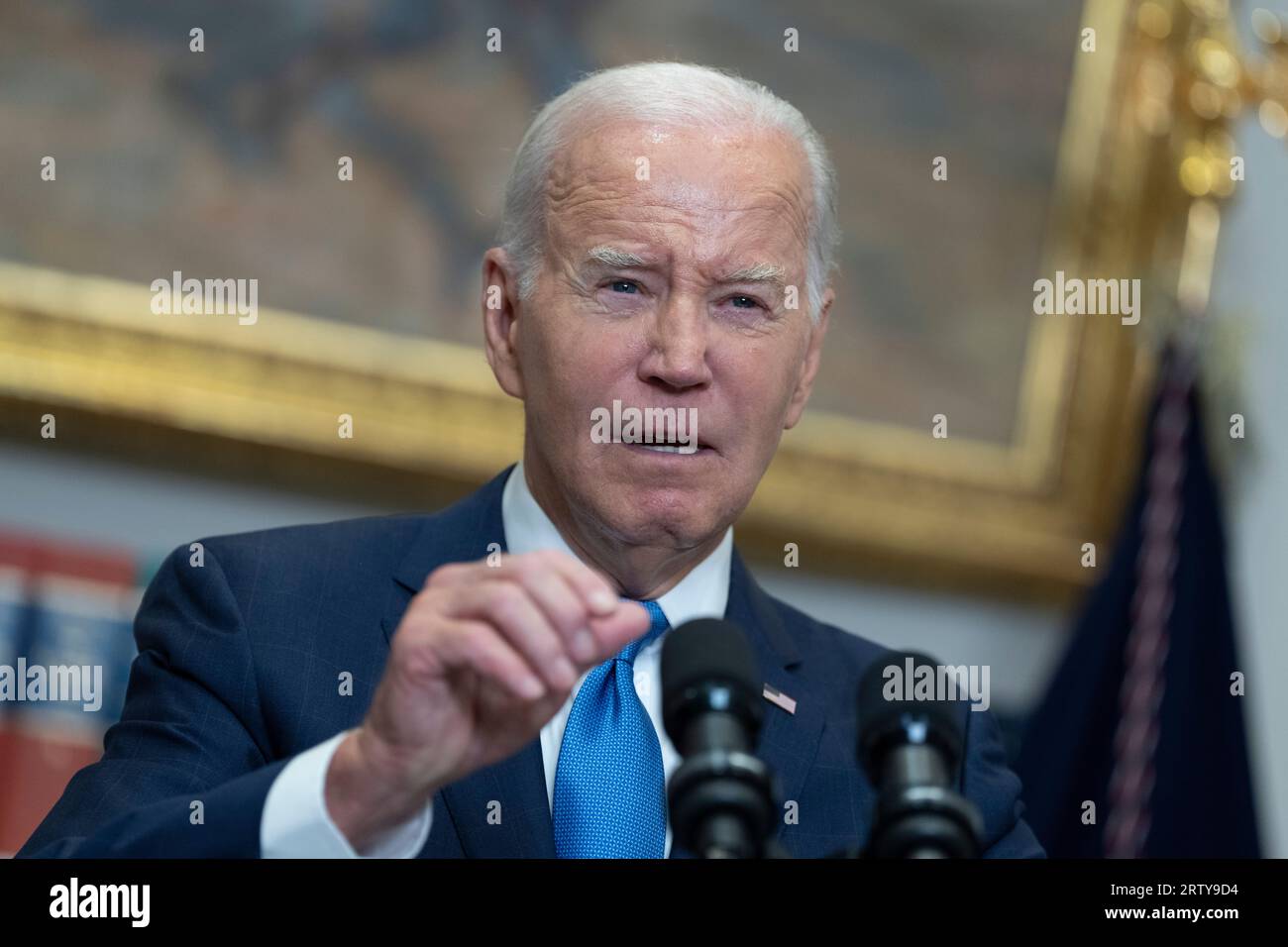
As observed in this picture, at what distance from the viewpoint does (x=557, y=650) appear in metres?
1.59

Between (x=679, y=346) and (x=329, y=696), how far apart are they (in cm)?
71

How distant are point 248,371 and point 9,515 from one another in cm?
70

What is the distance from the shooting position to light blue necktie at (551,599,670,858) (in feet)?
7.99

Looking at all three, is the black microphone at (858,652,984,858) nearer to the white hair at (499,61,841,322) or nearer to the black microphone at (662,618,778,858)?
the black microphone at (662,618,778,858)

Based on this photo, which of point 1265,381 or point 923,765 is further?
point 1265,381

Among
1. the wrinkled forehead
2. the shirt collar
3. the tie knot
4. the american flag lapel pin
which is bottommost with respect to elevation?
the american flag lapel pin

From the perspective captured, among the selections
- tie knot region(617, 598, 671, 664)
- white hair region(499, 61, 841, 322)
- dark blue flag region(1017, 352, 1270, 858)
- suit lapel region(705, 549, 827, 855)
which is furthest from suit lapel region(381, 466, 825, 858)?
dark blue flag region(1017, 352, 1270, 858)

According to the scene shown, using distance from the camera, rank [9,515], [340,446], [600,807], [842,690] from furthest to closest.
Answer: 1. [340,446]
2. [9,515]
3. [842,690]
4. [600,807]

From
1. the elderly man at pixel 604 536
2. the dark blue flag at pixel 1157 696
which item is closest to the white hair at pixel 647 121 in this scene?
the elderly man at pixel 604 536

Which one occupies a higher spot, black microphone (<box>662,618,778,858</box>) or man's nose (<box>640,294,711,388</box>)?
man's nose (<box>640,294,711,388</box>)

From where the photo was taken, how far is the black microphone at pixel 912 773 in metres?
1.52

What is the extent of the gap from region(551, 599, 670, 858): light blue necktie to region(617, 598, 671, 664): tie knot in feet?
0.06
